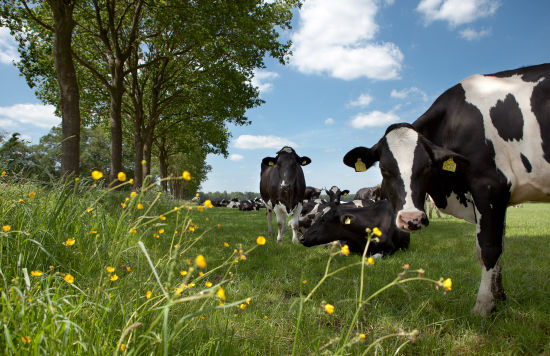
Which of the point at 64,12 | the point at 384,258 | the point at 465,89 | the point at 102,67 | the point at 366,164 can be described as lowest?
the point at 384,258

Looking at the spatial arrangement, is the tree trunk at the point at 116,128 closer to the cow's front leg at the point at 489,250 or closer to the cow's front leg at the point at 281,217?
the cow's front leg at the point at 281,217

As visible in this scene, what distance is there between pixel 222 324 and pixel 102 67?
789 inches

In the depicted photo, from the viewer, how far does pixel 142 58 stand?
Answer: 1947 centimetres

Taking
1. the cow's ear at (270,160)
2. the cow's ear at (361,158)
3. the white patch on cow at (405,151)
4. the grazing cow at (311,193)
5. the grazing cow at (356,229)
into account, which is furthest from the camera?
the grazing cow at (311,193)

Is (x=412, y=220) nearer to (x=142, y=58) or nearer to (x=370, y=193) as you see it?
(x=370, y=193)

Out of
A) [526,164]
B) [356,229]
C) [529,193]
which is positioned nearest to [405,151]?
[526,164]

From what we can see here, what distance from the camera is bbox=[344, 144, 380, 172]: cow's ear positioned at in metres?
4.25

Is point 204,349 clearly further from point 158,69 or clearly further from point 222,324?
point 158,69

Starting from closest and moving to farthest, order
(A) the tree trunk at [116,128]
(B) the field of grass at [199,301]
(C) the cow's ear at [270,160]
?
(B) the field of grass at [199,301], (C) the cow's ear at [270,160], (A) the tree trunk at [116,128]

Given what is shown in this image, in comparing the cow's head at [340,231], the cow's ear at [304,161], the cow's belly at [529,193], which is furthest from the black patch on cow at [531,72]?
the cow's ear at [304,161]

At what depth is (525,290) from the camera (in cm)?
399

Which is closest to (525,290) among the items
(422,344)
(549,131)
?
(549,131)

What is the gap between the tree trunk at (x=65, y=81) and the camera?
385 inches

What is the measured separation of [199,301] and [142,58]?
1971 cm
